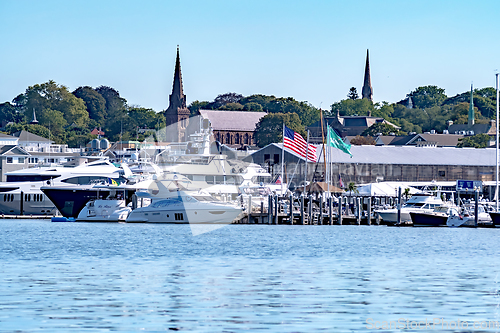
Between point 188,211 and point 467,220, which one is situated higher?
point 188,211

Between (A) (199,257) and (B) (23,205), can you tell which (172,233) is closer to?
(A) (199,257)

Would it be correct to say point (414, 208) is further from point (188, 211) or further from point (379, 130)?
point (379, 130)

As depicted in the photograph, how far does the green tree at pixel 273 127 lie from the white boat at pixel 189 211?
12632 centimetres

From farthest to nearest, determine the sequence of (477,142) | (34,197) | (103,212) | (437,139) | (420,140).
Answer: (437,139), (420,140), (477,142), (34,197), (103,212)

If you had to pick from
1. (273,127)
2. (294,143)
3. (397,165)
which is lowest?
(397,165)

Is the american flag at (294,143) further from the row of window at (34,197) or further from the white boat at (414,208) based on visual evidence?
the row of window at (34,197)

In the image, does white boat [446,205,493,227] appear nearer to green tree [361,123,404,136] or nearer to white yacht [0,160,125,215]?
white yacht [0,160,125,215]

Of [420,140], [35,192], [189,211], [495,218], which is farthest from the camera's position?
[420,140]

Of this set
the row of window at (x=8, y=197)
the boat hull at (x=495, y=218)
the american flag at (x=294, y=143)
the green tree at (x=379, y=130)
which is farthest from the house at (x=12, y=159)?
the green tree at (x=379, y=130)

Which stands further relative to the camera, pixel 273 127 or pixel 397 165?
pixel 273 127

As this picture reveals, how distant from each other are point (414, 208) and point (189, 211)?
58.8ft

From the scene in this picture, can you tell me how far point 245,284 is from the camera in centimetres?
2780

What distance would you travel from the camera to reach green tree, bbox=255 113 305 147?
190125 millimetres

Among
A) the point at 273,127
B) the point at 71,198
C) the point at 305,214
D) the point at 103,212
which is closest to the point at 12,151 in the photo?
the point at 71,198
